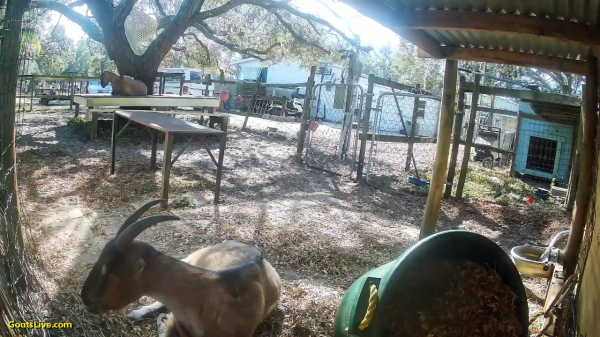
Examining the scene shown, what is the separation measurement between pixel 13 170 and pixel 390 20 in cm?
310

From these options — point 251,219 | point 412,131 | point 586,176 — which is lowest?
point 251,219

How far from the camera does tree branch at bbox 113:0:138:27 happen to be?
14062mm

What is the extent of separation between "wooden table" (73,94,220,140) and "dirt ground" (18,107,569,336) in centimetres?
71

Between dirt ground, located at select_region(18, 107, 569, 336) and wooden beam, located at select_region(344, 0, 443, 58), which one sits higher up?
wooden beam, located at select_region(344, 0, 443, 58)

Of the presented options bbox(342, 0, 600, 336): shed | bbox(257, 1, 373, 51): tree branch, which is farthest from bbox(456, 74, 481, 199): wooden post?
bbox(257, 1, 373, 51): tree branch

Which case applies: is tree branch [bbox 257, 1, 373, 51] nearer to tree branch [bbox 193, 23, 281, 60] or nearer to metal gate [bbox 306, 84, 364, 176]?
tree branch [bbox 193, 23, 281, 60]

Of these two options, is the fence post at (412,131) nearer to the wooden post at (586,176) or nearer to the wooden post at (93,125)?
the wooden post at (586,176)

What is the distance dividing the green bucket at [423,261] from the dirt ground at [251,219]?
1.20 m

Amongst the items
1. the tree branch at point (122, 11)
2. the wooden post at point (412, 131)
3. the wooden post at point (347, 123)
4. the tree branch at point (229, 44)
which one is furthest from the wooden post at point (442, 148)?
the tree branch at point (229, 44)

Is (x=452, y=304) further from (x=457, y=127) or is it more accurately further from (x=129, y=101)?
(x=129, y=101)

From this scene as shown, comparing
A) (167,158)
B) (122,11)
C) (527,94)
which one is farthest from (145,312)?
(122,11)

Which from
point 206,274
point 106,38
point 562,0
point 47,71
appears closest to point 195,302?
point 206,274

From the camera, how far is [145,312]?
392 cm

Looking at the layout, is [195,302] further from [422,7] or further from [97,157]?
[97,157]
